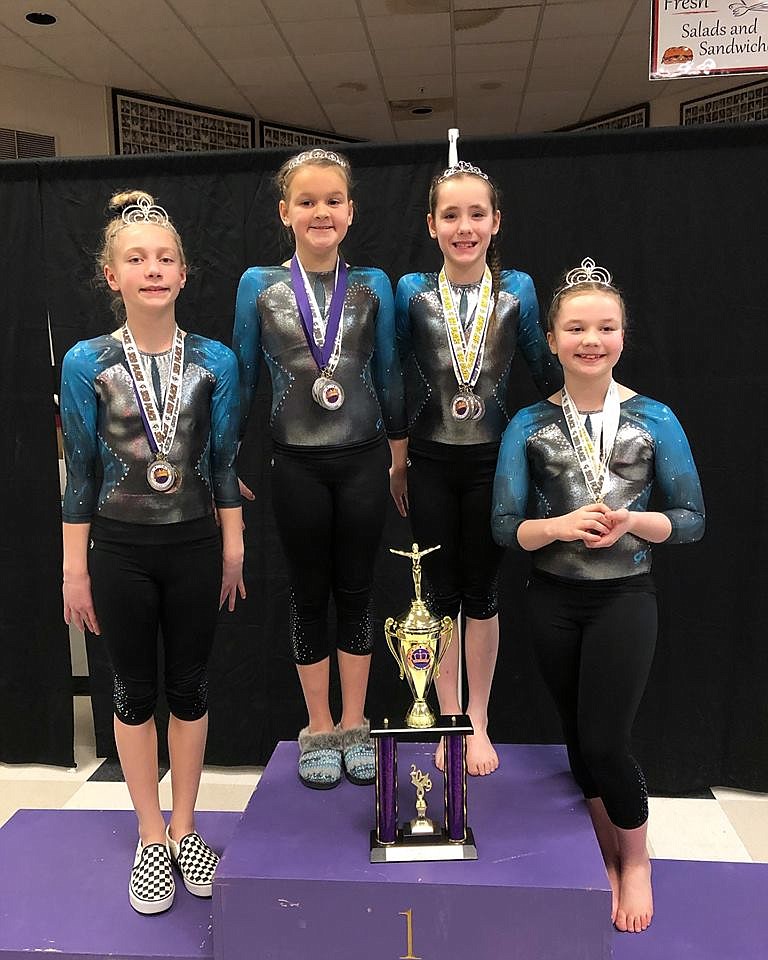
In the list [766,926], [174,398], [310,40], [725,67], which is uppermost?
[310,40]

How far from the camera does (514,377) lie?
2.79 metres

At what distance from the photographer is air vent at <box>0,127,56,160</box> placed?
17.7ft

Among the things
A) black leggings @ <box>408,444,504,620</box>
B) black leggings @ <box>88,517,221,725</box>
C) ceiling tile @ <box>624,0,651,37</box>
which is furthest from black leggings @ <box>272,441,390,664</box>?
ceiling tile @ <box>624,0,651,37</box>

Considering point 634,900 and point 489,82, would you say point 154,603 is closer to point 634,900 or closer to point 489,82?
point 634,900

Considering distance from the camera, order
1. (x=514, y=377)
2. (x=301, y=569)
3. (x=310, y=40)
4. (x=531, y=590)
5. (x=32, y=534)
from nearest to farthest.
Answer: (x=531, y=590), (x=301, y=569), (x=514, y=377), (x=32, y=534), (x=310, y=40)

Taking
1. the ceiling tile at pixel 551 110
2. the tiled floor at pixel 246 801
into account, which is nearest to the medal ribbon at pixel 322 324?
the tiled floor at pixel 246 801

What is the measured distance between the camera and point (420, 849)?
1.78 meters

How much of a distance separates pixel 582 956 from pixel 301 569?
41.8 inches

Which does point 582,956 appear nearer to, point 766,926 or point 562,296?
point 766,926

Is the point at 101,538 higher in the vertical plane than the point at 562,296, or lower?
lower

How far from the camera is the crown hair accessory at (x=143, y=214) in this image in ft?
6.17

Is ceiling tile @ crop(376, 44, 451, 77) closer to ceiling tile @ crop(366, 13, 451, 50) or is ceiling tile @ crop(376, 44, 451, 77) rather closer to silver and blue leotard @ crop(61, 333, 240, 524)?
ceiling tile @ crop(366, 13, 451, 50)

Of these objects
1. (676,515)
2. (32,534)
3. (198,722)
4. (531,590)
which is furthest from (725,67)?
(32,534)

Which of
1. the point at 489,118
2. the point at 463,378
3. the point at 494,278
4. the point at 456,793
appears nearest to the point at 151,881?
the point at 456,793
